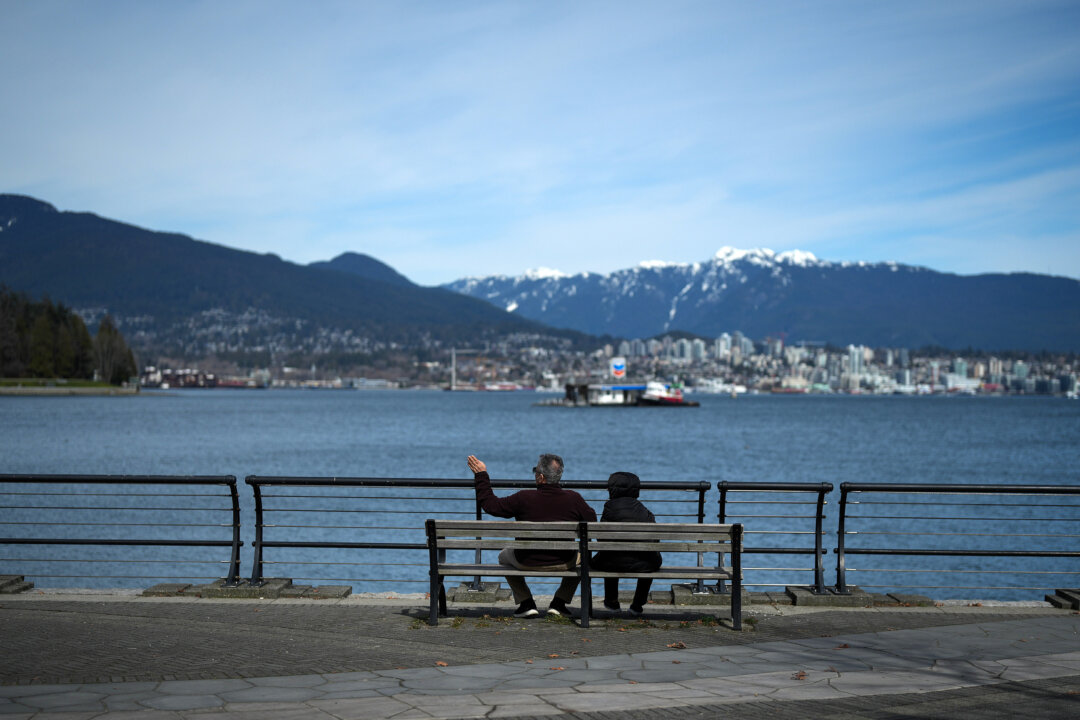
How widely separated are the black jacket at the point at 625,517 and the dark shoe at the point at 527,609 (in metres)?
0.72

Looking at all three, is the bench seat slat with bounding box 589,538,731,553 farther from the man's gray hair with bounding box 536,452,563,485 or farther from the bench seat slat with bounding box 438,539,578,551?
the man's gray hair with bounding box 536,452,563,485

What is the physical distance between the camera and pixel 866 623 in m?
9.98

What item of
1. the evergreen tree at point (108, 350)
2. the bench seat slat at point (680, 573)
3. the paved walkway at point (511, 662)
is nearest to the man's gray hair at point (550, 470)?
the bench seat slat at point (680, 573)

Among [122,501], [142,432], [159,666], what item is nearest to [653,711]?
[159,666]

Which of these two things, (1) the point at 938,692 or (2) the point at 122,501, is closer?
(1) the point at 938,692

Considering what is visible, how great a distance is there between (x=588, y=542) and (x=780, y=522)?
28.1 m

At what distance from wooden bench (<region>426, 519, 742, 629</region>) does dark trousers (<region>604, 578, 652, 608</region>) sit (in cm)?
59

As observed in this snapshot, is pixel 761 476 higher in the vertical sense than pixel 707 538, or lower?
lower

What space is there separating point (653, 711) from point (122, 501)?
132ft

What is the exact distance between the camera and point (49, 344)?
16975 cm

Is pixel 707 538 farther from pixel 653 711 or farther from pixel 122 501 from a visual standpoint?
pixel 122 501

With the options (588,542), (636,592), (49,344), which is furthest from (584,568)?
(49,344)

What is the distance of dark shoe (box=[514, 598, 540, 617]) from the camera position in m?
10.0

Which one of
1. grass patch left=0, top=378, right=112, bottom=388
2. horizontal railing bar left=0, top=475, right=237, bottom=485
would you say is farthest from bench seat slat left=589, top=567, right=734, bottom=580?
grass patch left=0, top=378, right=112, bottom=388
